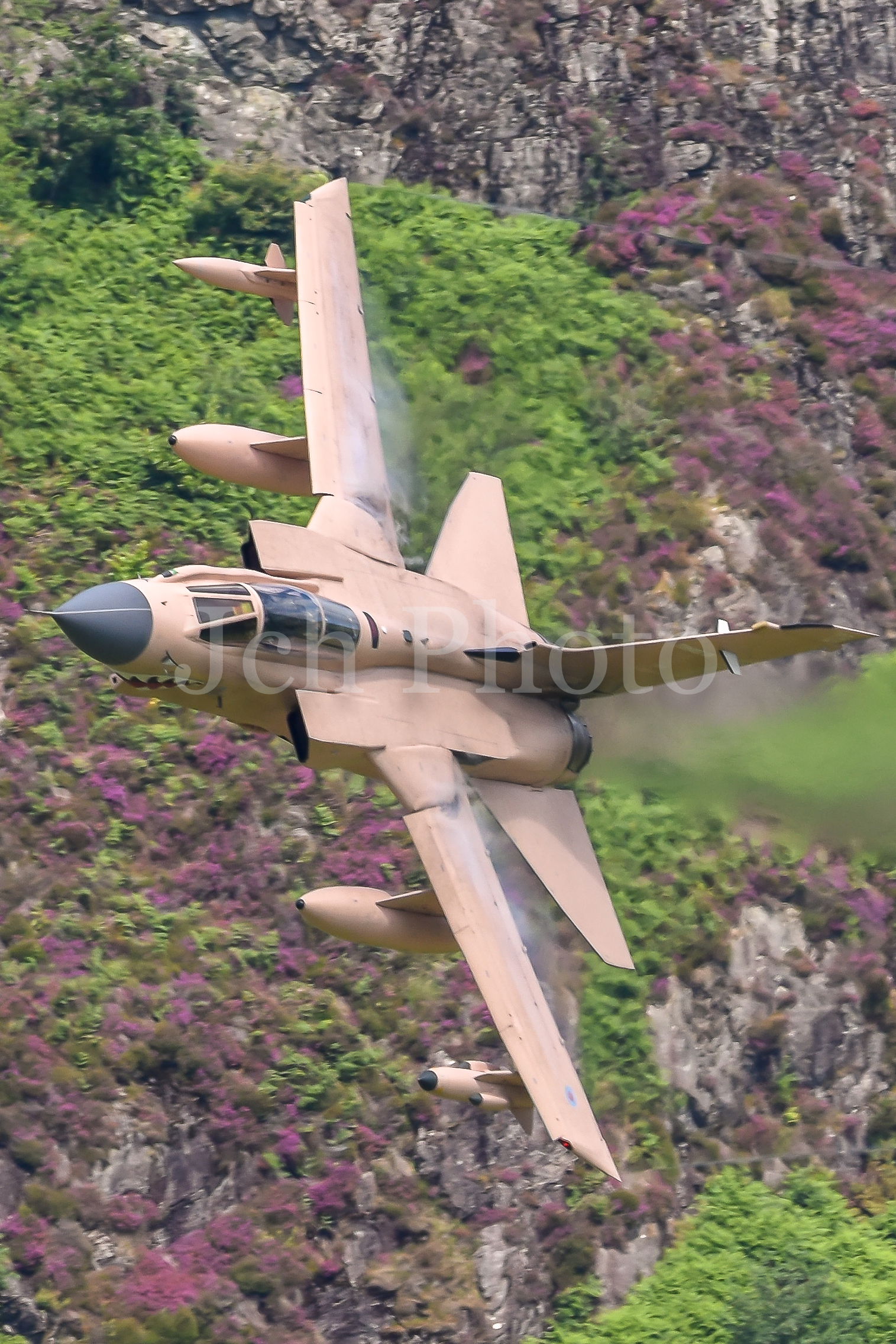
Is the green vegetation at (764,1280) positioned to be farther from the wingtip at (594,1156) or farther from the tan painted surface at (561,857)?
the wingtip at (594,1156)

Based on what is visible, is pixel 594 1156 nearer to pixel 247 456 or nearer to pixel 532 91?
pixel 247 456

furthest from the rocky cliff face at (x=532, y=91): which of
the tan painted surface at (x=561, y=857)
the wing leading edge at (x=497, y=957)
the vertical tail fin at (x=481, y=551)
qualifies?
the wing leading edge at (x=497, y=957)

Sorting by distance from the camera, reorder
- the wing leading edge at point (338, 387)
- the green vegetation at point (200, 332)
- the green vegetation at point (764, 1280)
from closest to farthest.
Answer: the wing leading edge at point (338, 387), the green vegetation at point (764, 1280), the green vegetation at point (200, 332)

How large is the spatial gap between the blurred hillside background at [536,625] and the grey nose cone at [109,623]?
27.9 ft

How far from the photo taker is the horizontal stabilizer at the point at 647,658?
86.1 feet

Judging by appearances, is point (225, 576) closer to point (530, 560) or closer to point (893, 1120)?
point (530, 560)

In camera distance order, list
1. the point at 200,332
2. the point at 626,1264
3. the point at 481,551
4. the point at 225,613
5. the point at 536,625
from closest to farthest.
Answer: the point at 225,613
the point at 481,551
the point at 626,1264
the point at 536,625
the point at 200,332

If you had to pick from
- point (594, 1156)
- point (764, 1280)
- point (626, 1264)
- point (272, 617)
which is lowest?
point (764, 1280)

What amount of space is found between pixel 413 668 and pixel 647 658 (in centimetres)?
342

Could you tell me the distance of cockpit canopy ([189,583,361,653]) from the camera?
24.5 metres

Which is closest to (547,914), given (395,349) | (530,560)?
(530,560)

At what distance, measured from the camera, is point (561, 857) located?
90.8ft

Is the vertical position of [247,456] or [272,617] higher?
[247,456]

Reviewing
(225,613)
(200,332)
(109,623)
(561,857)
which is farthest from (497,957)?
(200,332)
